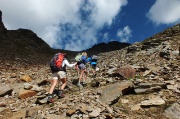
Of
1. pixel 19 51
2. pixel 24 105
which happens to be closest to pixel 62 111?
pixel 24 105

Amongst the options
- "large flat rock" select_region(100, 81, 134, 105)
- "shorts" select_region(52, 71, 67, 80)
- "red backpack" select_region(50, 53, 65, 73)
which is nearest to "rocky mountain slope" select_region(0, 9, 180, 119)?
"large flat rock" select_region(100, 81, 134, 105)

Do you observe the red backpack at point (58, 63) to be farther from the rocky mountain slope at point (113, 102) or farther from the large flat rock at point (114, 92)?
the large flat rock at point (114, 92)

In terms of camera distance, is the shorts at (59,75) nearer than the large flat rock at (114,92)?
No

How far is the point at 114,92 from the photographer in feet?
46.6

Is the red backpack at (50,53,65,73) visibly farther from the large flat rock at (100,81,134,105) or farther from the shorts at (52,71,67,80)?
the large flat rock at (100,81,134,105)

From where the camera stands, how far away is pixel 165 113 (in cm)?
1241

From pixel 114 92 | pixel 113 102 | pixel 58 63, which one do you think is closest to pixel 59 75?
pixel 58 63

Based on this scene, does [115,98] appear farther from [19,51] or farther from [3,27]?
[3,27]

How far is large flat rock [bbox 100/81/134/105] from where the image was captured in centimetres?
1341

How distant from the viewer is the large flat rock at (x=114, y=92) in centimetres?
1341

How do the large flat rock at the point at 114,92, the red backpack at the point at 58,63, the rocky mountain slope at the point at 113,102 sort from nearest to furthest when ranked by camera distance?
the rocky mountain slope at the point at 113,102, the large flat rock at the point at 114,92, the red backpack at the point at 58,63

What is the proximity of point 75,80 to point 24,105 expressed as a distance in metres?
4.86

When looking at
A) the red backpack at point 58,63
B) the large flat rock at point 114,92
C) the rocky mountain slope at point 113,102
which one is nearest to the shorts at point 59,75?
the red backpack at point 58,63

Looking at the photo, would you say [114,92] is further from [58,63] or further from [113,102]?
[58,63]
